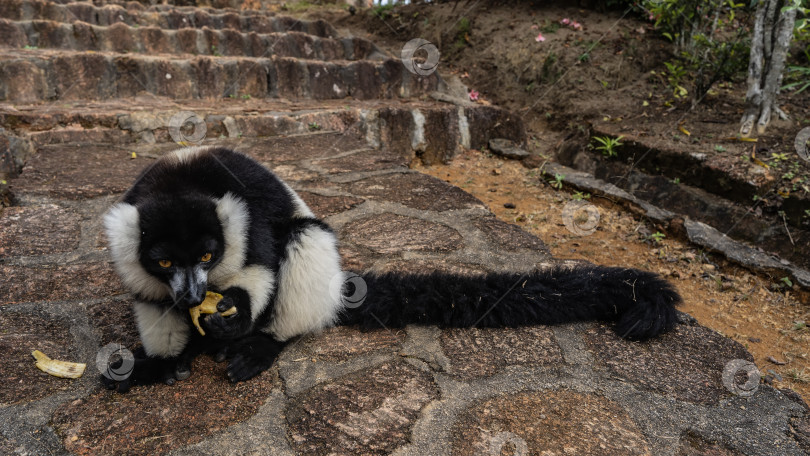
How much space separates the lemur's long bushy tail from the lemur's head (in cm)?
74

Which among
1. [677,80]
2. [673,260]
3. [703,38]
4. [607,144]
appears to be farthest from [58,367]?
[677,80]

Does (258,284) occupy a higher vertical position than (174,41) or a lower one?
lower

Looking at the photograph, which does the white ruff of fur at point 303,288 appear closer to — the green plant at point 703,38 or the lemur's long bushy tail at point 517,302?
the lemur's long bushy tail at point 517,302

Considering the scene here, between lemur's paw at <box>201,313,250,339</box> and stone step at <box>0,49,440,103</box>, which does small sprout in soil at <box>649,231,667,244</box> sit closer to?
stone step at <box>0,49,440,103</box>

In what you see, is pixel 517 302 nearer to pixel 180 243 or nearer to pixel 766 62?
pixel 180 243

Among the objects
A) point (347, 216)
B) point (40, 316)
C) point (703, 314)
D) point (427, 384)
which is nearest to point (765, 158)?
point (703, 314)

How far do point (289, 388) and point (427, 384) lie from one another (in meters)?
0.55

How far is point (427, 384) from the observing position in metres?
2.10

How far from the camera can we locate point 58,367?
210 cm

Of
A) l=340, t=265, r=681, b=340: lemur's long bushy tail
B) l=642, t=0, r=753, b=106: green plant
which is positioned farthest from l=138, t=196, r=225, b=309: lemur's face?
l=642, t=0, r=753, b=106: green plant

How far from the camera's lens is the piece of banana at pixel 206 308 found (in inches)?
82.7

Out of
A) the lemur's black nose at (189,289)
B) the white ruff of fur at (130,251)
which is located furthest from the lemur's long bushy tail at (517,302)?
the white ruff of fur at (130,251)

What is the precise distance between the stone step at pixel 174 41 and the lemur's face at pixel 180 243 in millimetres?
6108

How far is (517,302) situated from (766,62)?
4947 millimetres
